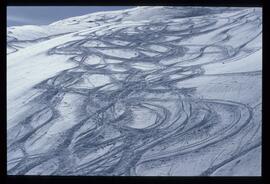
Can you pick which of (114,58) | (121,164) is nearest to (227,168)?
(121,164)

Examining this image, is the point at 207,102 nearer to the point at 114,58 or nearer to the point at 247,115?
the point at 247,115

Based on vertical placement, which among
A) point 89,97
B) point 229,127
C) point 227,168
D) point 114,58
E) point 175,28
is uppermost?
point 175,28

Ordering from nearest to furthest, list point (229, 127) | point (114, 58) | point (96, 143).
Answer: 1. point (96, 143)
2. point (229, 127)
3. point (114, 58)

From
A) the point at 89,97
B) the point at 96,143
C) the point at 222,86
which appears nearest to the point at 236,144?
the point at 222,86

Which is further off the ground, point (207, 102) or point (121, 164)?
point (207, 102)

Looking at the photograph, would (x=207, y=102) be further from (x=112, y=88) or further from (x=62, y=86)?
(x=62, y=86)

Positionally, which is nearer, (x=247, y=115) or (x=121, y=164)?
(x=121, y=164)
